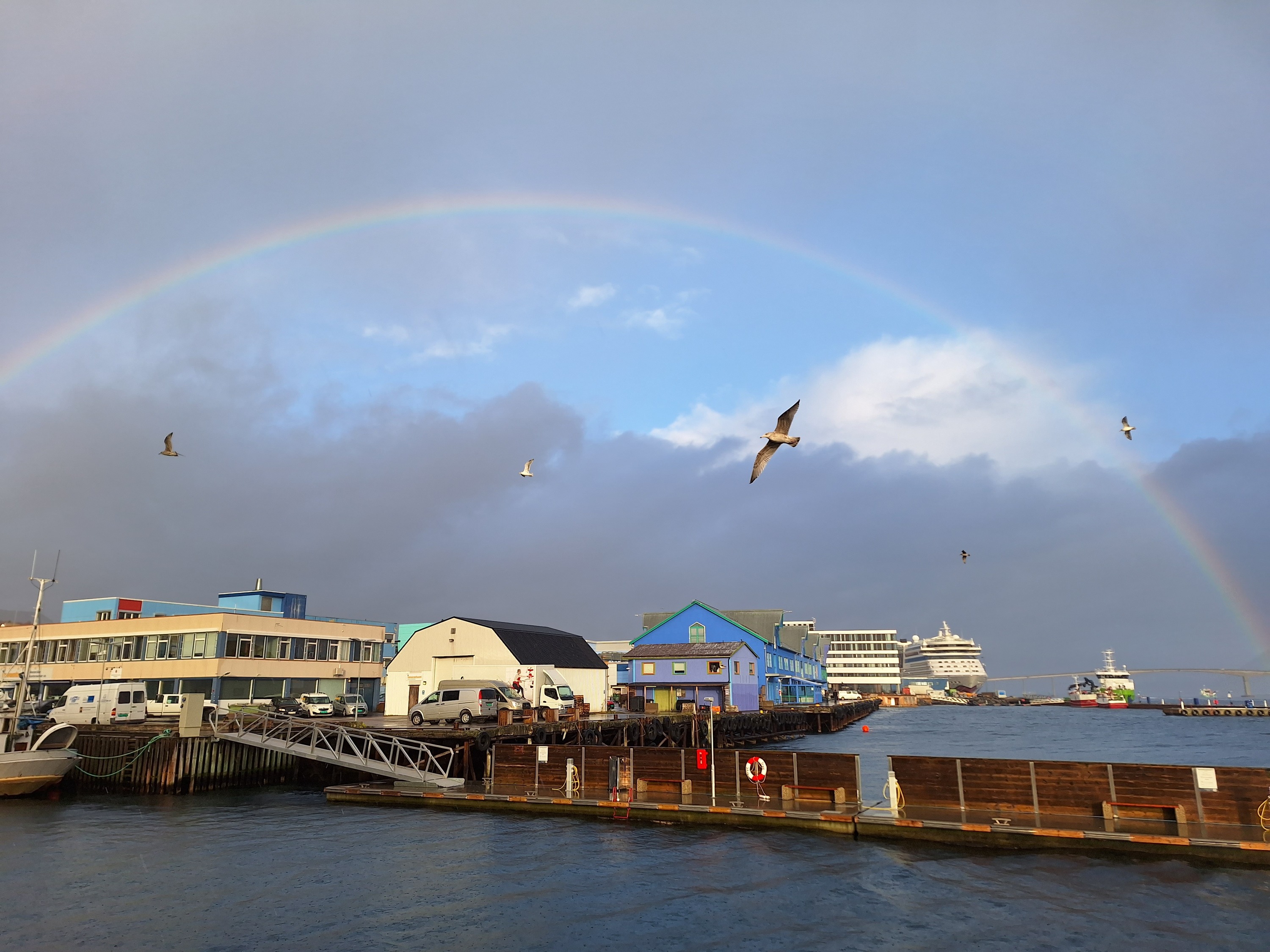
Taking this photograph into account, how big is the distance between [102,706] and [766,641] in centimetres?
6419

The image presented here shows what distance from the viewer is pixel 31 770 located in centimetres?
3762

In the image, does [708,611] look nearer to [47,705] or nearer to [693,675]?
[693,675]

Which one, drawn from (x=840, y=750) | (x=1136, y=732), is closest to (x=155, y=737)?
(x=840, y=750)

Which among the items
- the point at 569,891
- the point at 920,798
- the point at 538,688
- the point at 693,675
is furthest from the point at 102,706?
the point at 920,798

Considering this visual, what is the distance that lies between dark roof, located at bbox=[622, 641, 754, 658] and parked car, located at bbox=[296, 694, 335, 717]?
100 ft

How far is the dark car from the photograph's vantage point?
5644 cm

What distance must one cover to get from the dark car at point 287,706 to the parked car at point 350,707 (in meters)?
2.70

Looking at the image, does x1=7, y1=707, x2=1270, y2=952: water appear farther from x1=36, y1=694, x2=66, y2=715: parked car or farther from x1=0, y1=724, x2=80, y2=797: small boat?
x1=36, y1=694, x2=66, y2=715: parked car

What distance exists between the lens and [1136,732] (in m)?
100

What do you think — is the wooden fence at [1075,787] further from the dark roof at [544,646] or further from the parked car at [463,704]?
the dark roof at [544,646]

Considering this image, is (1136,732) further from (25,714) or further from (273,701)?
(25,714)

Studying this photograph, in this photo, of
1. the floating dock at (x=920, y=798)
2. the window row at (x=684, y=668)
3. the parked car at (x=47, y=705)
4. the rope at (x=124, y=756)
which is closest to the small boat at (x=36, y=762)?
the rope at (x=124, y=756)

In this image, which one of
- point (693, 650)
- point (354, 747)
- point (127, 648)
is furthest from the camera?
point (693, 650)

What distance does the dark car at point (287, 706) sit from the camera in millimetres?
56438
